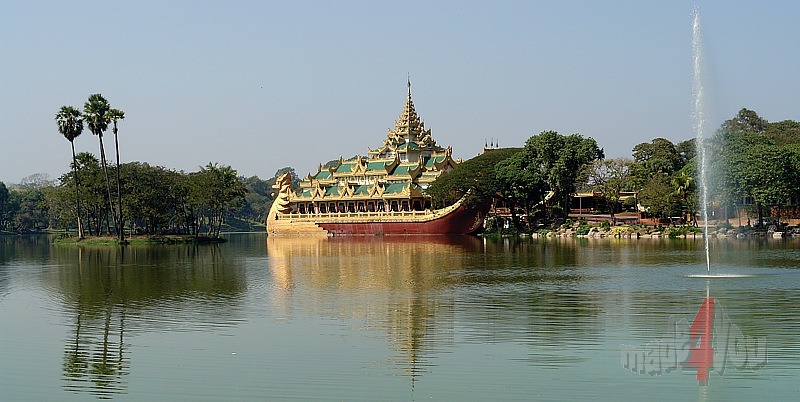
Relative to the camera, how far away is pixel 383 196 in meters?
101

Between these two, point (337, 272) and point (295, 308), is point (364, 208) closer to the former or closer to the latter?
point (337, 272)

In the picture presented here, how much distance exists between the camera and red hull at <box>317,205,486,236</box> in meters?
91.4

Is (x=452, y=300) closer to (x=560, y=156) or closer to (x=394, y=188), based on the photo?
(x=560, y=156)

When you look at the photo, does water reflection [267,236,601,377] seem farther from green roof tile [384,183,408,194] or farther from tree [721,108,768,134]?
tree [721,108,768,134]

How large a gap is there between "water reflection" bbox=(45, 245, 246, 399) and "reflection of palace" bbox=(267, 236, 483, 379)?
93.6 inches

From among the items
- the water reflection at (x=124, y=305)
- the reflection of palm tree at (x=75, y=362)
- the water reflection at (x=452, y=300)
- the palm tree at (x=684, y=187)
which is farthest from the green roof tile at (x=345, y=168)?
the reflection of palm tree at (x=75, y=362)

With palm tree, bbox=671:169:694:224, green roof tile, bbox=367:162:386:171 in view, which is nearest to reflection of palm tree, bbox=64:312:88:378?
palm tree, bbox=671:169:694:224

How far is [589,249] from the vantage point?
57.8 m

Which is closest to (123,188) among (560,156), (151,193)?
(151,193)

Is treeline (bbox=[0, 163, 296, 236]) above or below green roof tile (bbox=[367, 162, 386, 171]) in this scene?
below

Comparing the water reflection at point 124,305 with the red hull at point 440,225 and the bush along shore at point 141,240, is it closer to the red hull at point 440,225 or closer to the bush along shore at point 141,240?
the bush along shore at point 141,240

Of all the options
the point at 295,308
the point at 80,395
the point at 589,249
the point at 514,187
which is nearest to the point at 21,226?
the point at 514,187

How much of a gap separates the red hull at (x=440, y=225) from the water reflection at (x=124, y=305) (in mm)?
41352

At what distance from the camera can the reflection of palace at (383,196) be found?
94250 mm
